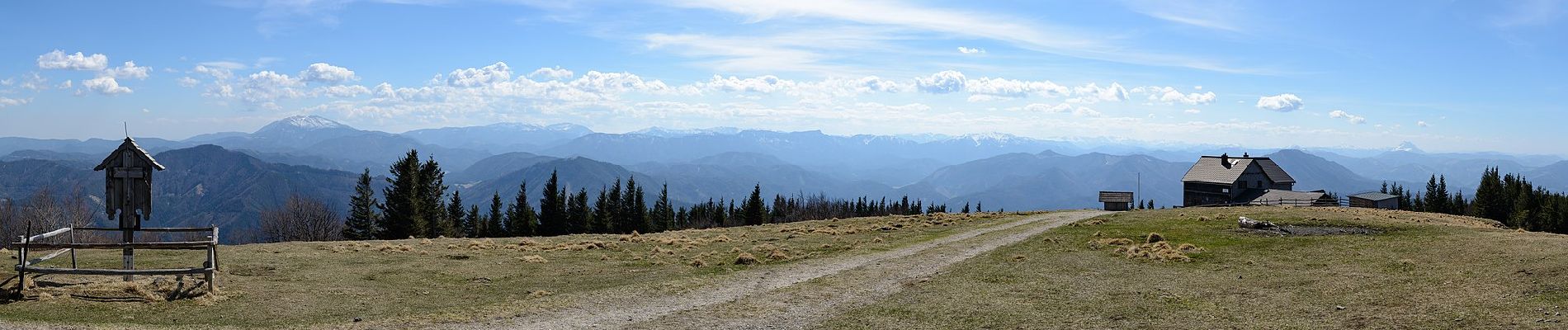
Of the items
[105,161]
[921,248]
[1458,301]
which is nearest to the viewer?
[1458,301]

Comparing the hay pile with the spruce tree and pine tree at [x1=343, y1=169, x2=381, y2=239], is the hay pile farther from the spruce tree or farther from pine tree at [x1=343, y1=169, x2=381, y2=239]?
the spruce tree

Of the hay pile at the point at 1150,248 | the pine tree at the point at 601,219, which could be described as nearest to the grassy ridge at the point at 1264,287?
the hay pile at the point at 1150,248

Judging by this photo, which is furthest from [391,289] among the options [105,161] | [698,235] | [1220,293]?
[698,235]

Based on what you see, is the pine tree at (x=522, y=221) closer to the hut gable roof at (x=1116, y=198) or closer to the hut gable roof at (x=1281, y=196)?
the hut gable roof at (x=1116, y=198)

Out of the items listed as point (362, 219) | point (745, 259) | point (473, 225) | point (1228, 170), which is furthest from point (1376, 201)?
point (473, 225)

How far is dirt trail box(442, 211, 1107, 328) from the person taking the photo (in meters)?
18.6

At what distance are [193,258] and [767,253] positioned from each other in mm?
21734

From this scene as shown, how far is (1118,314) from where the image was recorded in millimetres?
19266

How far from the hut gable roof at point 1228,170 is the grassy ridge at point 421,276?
5952 cm

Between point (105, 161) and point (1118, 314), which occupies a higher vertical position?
point (105, 161)

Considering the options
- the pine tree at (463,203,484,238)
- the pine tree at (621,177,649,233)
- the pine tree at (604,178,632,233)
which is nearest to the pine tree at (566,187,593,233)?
the pine tree at (604,178,632,233)

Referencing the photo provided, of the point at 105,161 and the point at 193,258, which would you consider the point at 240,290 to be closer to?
the point at 105,161

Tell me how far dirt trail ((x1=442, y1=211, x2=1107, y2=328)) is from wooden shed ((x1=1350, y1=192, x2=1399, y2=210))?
237ft

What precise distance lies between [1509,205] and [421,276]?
135 meters
